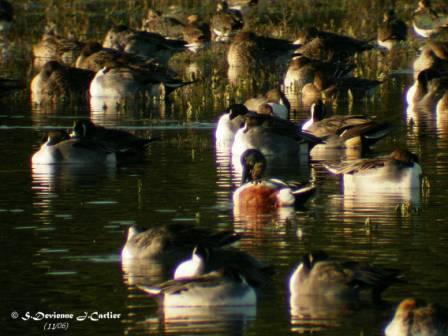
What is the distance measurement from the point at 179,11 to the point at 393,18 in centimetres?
836

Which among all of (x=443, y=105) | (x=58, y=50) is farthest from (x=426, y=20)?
(x=443, y=105)

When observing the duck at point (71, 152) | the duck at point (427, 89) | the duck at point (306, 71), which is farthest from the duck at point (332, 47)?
the duck at point (71, 152)

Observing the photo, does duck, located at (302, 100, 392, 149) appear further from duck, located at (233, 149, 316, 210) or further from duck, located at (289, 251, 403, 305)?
duck, located at (289, 251, 403, 305)

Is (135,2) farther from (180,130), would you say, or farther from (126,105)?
(180,130)

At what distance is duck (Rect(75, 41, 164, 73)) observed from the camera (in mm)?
29344

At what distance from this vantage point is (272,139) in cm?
2028

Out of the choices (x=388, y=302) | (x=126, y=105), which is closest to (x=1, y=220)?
(x=388, y=302)

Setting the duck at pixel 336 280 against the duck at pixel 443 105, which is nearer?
the duck at pixel 336 280

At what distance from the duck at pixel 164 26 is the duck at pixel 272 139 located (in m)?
19.3

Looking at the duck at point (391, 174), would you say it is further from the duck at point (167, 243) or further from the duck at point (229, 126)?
the duck at point (229, 126)

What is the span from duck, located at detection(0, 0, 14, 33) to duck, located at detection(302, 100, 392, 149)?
20.3 meters

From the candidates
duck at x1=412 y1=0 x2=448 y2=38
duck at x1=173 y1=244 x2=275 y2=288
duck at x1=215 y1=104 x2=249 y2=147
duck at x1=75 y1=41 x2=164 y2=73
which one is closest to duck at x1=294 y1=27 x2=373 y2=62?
duck at x1=75 y1=41 x2=164 y2=73

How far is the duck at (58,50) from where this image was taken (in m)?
35.6

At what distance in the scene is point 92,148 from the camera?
19953 millimetres
